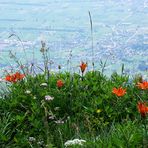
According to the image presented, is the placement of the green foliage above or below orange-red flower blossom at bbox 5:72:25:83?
below

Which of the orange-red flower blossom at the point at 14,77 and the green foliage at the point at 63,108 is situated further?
the orange-red flower blossom at the point at 14,77

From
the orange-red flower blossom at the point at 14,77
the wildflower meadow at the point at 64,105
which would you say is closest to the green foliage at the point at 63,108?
the wildflower meadow at the point at 64,105

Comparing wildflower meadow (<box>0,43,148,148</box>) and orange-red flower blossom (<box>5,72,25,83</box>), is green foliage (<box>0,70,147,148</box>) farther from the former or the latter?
orange-red flower blossom (<box>5,72,25,83</box>)

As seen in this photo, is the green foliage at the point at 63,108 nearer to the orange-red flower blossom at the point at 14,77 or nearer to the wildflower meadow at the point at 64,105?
the wildflower meadow at the point at 64,105

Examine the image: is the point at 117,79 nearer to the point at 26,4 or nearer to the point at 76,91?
the point at 76,91

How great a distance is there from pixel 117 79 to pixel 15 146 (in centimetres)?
207

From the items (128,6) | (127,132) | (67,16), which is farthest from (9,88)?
(128,6)

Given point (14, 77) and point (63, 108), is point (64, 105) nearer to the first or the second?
point (63, 108)

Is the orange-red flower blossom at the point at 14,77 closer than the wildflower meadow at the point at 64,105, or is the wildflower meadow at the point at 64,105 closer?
the wildflower meadow at the point at 64,105

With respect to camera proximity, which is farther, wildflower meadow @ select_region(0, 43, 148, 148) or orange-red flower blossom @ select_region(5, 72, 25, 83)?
orange-red flower blossom @ select_region(5, 72, 25, 83)

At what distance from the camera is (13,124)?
607 cm

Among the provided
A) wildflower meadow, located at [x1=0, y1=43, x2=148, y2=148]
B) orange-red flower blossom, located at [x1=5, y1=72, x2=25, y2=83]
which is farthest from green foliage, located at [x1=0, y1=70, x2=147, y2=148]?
orange-red flower blossom, located at [x1=5, y1=72, x2=25, y2=83]

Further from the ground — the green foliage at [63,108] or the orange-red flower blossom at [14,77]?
the orange-red flower blossom at [14,77]

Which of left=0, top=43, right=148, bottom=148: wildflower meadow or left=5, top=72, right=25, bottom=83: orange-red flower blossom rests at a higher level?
left=5, top=72, right=25, bottom=83: orange-red flower blossom
